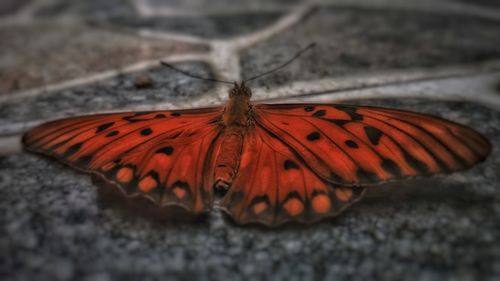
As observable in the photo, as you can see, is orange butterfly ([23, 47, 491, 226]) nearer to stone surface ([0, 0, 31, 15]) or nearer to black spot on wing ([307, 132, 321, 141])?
black spot on wing ([307, 132, 321, 141])

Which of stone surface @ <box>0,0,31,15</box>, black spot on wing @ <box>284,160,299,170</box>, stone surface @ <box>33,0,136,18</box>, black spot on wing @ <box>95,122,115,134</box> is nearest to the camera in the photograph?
black spot on wing @ <box>284,160,299,170</box>

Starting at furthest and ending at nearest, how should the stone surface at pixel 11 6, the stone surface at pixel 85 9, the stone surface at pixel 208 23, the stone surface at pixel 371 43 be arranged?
1. the stone surface at pixel 11 6
2. the stone surface at pixel 85 9
3. the stone surface at pixel 208 23
4. the stone surface at pixel 371 43

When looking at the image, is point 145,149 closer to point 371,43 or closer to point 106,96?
point 106,96

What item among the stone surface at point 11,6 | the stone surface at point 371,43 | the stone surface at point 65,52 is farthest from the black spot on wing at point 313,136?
the stone surface at point 11,6

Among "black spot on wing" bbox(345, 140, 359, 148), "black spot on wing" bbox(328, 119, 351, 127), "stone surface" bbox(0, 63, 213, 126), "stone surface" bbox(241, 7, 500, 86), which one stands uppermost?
"stone surface" bbox(241, 7, 500, 86)

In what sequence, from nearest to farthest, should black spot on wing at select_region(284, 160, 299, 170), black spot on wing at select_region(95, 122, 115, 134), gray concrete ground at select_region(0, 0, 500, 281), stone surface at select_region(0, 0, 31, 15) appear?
gray concrete ground at select_region(0, 0, 500, 281)
black spot on wing at select_region(284, 160, 299, 170)
black spot on wing at select_region(95, 122, 115, 134)
stone surface at select_region(0, 0, 31, 15)

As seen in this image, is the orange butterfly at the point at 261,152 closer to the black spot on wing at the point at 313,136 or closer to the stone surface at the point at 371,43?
the black spot on wing at the point at 313,136

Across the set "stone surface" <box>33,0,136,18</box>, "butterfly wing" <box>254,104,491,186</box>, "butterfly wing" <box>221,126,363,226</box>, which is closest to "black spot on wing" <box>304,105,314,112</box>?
"butterfly wing" <box>254,104,491,186</box>

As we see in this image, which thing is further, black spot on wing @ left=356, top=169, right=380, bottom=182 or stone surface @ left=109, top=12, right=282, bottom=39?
stone surface @ left=109, top=12, right=282, bottom=39
